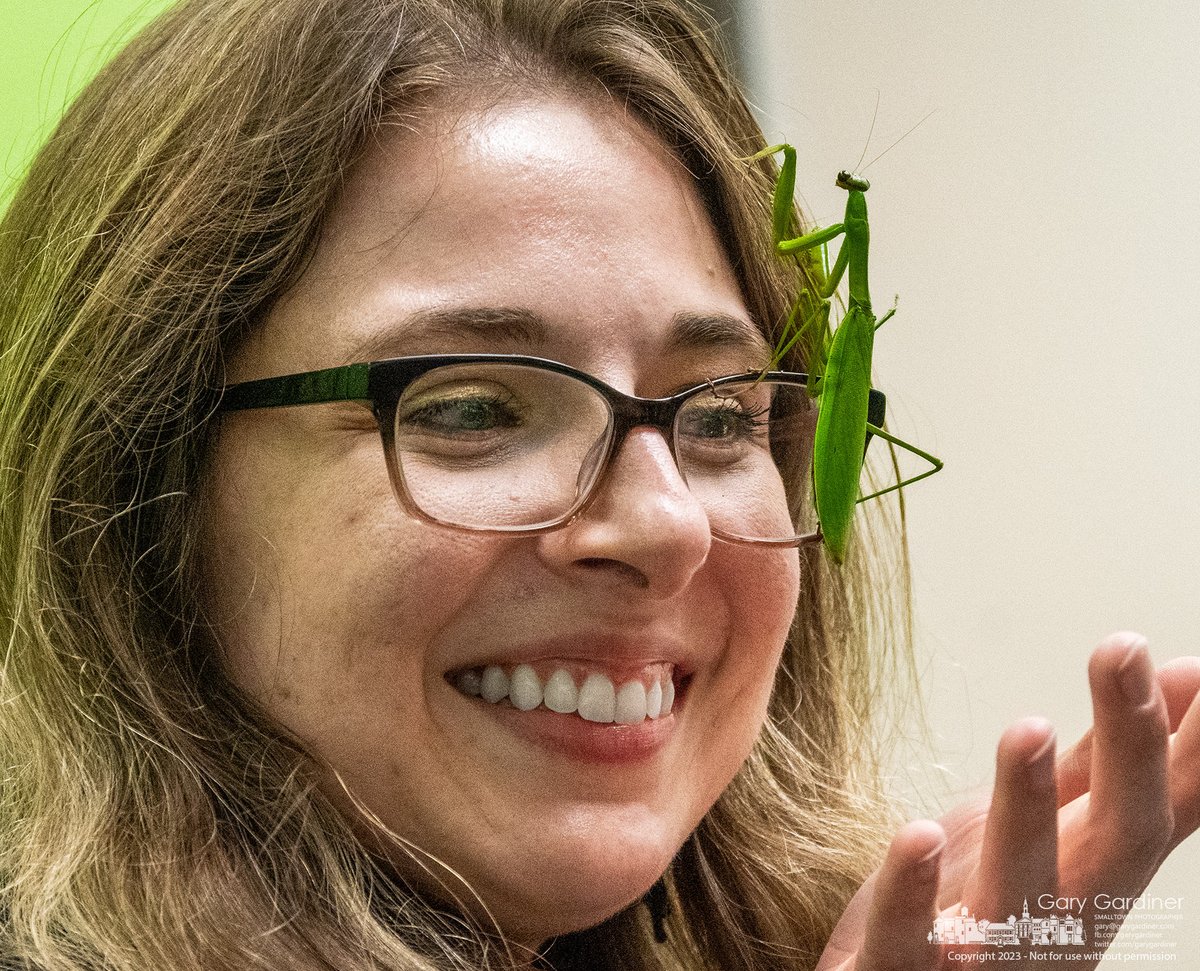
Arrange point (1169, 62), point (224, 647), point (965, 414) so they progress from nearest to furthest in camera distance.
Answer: point (224, 647) < point (1169, 62) < point (965, 414)

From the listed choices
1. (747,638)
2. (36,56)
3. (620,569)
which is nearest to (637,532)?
(620,569)

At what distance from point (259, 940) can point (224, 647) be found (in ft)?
0.57

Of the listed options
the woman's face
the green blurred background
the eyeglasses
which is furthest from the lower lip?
the green blurred background

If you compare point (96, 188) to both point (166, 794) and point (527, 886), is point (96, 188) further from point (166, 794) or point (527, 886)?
point (527, 886)

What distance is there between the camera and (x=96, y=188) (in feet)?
2.55

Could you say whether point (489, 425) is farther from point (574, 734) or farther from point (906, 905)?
point (906, 905)

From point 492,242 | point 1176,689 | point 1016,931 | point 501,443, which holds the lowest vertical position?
point 1016,931

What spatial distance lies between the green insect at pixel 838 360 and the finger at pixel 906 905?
0.28m

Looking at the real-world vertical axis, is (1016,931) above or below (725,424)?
below

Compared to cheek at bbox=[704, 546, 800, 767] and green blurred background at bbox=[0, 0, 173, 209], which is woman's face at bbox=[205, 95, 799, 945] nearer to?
cheek at bbox=[704, 546, 800, 767]

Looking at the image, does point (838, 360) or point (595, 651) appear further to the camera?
point (838, 360)

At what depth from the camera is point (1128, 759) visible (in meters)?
0.50

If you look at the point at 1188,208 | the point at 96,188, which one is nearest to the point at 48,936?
the point at 96,188

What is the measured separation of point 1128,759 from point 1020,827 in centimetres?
5
